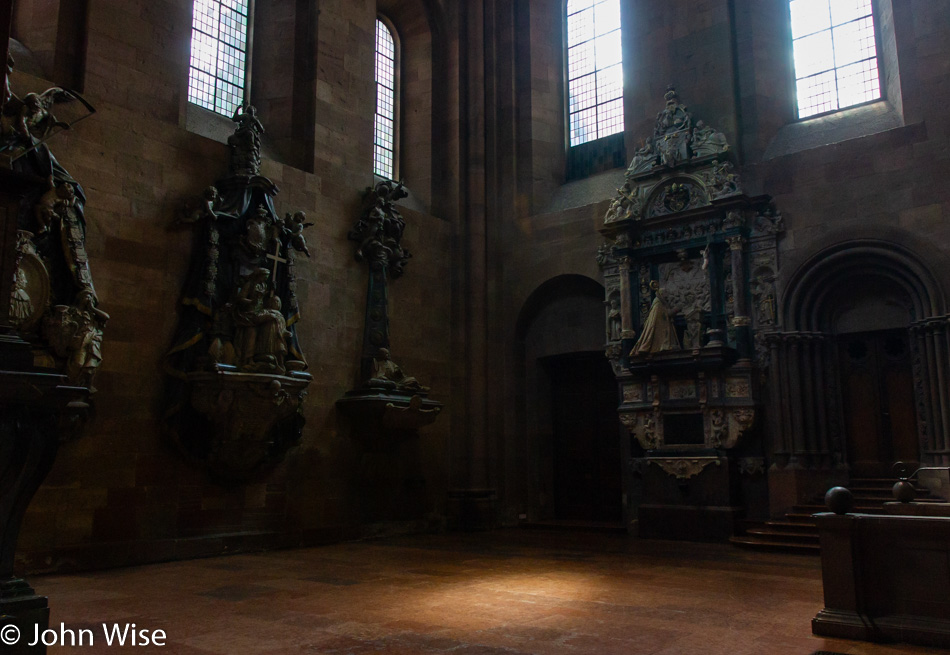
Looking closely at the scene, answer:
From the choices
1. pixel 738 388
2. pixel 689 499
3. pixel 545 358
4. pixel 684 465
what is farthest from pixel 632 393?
pixel 545 358

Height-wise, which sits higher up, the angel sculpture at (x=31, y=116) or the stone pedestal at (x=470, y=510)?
the angel sculpture at (x=31, y=116)

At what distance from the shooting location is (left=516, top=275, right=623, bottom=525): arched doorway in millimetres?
14133

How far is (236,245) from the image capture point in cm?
1064

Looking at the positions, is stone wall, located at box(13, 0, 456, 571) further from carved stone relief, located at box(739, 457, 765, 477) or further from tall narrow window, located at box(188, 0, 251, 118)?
carved stone relief, located at box(739, 457, 765, 477)

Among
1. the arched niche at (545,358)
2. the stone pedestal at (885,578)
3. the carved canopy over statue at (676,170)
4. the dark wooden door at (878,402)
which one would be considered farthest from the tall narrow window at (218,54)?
the stone pedestal at (885,578)

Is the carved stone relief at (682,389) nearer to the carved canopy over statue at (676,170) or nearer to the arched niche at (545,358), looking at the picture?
the arched niche at (545,358)

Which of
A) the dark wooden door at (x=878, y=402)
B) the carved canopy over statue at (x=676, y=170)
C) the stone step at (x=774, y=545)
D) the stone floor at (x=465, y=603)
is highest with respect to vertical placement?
the carved canopy over statue at (x=676, y=170)

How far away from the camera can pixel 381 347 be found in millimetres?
12672

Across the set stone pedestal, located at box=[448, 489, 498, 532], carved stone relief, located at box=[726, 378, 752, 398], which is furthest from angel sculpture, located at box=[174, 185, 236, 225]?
carved stone relief, located at box=[726, 378, 752, 398]

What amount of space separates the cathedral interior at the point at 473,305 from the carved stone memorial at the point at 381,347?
2.7 inches

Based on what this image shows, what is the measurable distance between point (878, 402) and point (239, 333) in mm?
8742

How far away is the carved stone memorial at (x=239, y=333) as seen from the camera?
32.4 feet

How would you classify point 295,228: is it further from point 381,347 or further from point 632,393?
point 632,393

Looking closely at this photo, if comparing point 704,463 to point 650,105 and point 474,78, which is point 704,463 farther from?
point 474,78
